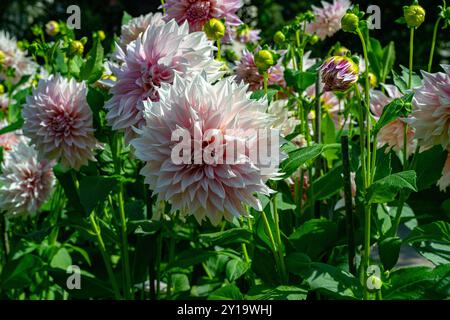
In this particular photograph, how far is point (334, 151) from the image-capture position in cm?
142

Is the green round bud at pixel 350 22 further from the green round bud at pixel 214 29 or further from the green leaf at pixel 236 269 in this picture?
the green leaf at pixel 236 269

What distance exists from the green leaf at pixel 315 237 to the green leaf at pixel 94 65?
52 cm

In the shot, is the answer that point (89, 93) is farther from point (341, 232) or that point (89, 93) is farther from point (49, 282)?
point (49, 282)

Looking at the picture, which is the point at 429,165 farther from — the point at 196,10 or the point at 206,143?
the point at 196,10

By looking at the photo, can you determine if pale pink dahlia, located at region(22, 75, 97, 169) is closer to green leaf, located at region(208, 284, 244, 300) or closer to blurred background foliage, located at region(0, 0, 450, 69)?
green leaf, located at region(208, 284, 244, 300)

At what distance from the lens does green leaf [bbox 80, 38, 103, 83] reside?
1.28 metres

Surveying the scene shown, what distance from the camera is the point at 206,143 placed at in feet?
3.07

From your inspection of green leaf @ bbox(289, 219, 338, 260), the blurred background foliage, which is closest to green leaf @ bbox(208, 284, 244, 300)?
green leaf @ bbox(289, 219, 338, 260)

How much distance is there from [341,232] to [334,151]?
24cm

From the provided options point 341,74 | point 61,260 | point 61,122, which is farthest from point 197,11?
point 61,260

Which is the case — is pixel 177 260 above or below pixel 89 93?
below
